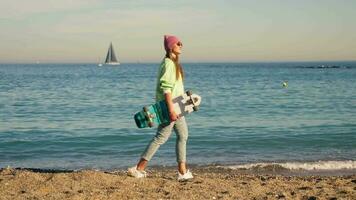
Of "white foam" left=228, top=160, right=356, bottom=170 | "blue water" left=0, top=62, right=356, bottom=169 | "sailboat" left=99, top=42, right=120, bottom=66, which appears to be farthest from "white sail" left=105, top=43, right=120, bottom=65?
"white foam" left=228, top=160, right=356, bottom=170

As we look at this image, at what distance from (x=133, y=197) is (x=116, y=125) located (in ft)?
41.5

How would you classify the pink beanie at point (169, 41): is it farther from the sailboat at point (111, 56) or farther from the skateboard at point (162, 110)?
the sailboat at point (111, 56)

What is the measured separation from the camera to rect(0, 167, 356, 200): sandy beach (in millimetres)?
6527

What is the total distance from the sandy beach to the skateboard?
0.90 meters

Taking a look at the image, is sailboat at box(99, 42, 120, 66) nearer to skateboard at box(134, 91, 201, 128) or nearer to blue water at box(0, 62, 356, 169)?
blue water at box(0, 62, 356, 169)

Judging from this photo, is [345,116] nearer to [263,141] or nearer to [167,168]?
[263,141]

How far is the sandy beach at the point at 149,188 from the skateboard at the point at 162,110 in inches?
35.6

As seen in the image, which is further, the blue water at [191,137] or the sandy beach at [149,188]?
the blue water at [191,137]

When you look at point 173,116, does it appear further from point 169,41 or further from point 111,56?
point 111,56

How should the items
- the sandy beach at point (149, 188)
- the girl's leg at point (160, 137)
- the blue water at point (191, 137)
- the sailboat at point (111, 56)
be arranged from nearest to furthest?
the sandy beach at point (149, 188) < the girl's leg at point (160, 137) < the blue water at point (191, 137) < the sailboat at point (111, 56)

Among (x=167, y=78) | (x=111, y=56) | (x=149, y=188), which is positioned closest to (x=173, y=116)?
A: (x=167, y=78)

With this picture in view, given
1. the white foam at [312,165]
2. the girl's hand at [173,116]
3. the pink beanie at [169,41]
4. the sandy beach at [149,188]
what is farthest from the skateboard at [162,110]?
the white foam at [312,165]

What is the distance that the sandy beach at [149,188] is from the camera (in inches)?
257

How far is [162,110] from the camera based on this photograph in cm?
696
